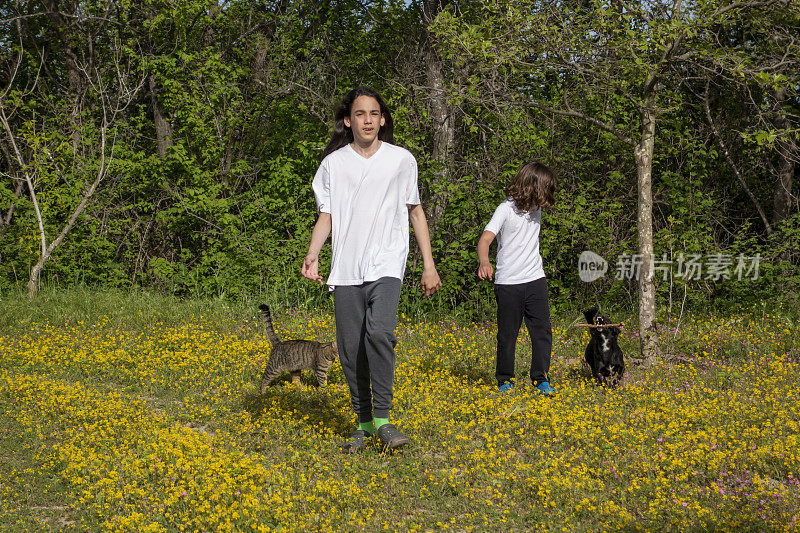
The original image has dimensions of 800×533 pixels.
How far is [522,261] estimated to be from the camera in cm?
685

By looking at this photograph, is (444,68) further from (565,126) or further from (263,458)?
(263,458)

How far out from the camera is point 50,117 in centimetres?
1440

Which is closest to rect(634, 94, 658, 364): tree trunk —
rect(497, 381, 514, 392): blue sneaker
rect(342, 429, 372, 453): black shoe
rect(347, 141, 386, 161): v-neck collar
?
rect(497, 381, 514, 392): blue sneaker

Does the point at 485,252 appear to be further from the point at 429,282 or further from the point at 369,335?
the point at 369,335

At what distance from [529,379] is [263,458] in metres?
3.03

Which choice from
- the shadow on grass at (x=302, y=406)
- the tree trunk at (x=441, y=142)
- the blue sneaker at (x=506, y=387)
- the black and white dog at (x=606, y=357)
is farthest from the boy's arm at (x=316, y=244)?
the tree trunk at (x=441, y=142)

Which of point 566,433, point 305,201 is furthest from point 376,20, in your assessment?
point 566,433

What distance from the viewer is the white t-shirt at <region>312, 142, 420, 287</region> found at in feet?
16.9

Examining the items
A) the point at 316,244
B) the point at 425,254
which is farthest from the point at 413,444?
the point at 316,244

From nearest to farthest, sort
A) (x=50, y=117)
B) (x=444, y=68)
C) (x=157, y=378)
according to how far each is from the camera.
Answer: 1. (x=157, y=378)
2. (x=444, y=68)
3. (x=50, y=117)

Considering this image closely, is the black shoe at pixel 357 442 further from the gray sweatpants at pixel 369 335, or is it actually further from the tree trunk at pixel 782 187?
the tree trunk at pixel 782 187

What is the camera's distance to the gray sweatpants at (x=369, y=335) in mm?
5117

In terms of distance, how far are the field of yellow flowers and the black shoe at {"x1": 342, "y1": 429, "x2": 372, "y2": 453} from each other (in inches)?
3.4

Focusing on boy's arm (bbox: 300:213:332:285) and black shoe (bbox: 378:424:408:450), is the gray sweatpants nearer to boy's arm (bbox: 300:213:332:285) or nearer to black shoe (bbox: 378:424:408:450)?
black shoe (bbox: 378:424:408:450)
